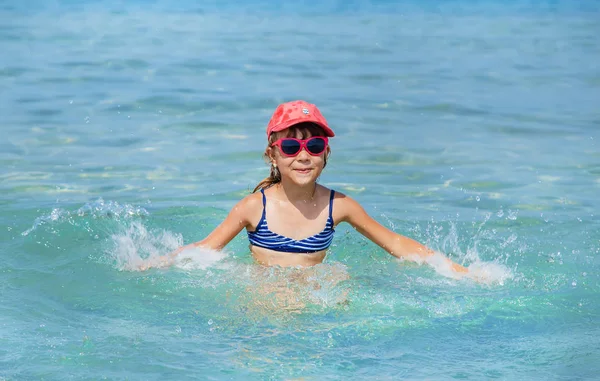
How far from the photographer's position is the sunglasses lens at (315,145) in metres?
4.90

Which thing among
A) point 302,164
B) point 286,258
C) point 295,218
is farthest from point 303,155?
point 286,258

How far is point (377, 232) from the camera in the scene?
A: 5363 millimetres

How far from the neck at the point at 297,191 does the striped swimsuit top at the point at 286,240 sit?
0.12 meters

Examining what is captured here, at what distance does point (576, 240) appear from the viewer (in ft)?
21.0

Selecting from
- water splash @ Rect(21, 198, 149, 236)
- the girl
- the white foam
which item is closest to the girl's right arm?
the girl

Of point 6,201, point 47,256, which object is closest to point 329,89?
point 6,201

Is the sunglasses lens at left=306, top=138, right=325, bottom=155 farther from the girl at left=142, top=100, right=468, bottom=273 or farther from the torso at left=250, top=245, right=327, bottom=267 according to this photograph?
the torso at left=250, top=245, right=327, bottom=267

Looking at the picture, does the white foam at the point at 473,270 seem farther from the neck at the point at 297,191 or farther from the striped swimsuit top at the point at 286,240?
the neck at the point at 297,191

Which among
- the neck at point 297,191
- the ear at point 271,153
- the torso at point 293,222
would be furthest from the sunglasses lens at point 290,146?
the torso at point 293,222

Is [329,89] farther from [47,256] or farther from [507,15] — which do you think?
[507,15]

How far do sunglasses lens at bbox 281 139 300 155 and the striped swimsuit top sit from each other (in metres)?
0.47

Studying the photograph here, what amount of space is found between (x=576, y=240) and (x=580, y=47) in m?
13.4

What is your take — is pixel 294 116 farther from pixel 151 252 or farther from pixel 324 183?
pixel 324 183

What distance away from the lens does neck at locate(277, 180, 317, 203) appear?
523 cm
